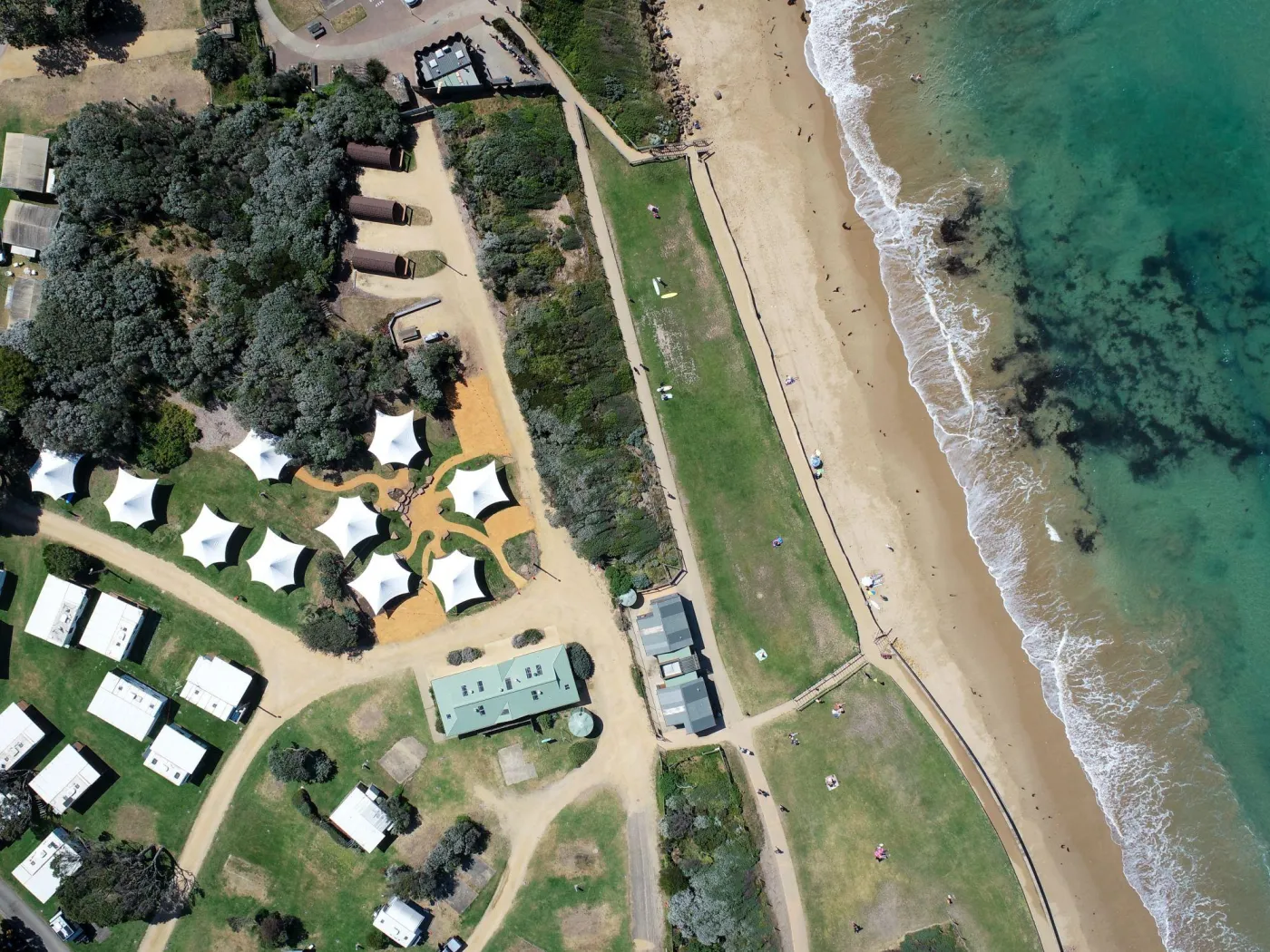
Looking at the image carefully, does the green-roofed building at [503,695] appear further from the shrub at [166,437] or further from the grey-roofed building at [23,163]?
the grey-roofed building at [23,163]

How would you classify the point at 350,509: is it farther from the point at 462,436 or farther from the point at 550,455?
the point at 550,455

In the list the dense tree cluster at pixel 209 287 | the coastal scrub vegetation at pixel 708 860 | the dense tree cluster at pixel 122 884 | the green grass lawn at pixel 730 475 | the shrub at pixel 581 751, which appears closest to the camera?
the dense tree cluster at pixel 122 884

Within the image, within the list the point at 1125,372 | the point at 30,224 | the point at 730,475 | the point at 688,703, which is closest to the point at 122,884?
the point at 688,703

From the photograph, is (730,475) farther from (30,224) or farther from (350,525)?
(30,224)

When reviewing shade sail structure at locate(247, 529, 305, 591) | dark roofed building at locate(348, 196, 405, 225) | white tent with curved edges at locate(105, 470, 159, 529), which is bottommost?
shade sail structure at locate(247, 529, 305, 591)

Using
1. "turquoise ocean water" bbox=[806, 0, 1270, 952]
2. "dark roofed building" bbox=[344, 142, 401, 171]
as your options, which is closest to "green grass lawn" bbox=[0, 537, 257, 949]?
"dark roofed building" bbox=[344, 142, 401, 171]

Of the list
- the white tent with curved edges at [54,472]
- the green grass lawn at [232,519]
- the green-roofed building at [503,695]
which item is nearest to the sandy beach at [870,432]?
the green-roofed building at [503,695]

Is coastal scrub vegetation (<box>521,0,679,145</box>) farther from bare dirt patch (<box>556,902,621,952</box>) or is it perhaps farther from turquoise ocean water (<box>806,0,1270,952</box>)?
bare dirt patch (<box>556,902,621,952</box>)
